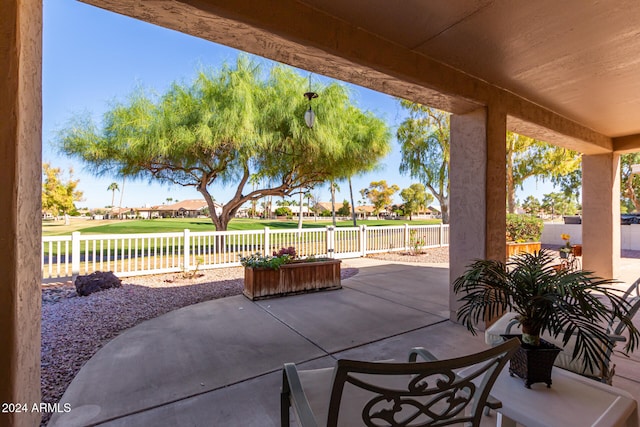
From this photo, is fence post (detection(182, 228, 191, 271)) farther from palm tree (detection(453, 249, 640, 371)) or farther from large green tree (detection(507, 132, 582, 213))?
large green tree (detection(507, 132, 582, 213))

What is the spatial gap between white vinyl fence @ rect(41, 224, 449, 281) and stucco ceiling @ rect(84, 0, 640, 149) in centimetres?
542

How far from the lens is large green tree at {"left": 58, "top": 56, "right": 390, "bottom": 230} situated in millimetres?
8367

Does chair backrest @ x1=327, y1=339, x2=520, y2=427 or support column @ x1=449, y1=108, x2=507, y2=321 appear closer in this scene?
chair backrest @ x1=327, y1=339, x2=520, y2=427

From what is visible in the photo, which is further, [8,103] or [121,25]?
[121,25]

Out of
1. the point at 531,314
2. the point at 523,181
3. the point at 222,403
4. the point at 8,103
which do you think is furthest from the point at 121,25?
the point at 523,181

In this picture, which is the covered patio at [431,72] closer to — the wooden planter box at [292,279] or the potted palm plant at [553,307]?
the potted palm plant at [553,307]

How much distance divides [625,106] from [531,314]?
4751 millimetres

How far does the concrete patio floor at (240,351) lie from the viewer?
2027 mm

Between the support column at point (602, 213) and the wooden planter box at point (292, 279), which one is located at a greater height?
the support column at point (602, 213)

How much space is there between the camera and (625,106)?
4125mm

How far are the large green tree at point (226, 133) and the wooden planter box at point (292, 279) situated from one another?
505cm

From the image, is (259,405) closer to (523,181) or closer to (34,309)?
(34,309)

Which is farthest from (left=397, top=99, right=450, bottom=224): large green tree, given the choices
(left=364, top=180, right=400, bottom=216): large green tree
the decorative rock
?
(left=364, top=180, right=400, bottom=216): large green tree

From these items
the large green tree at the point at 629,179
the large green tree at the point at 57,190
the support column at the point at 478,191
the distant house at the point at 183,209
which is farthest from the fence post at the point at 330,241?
the distant house at the point at 183,209
